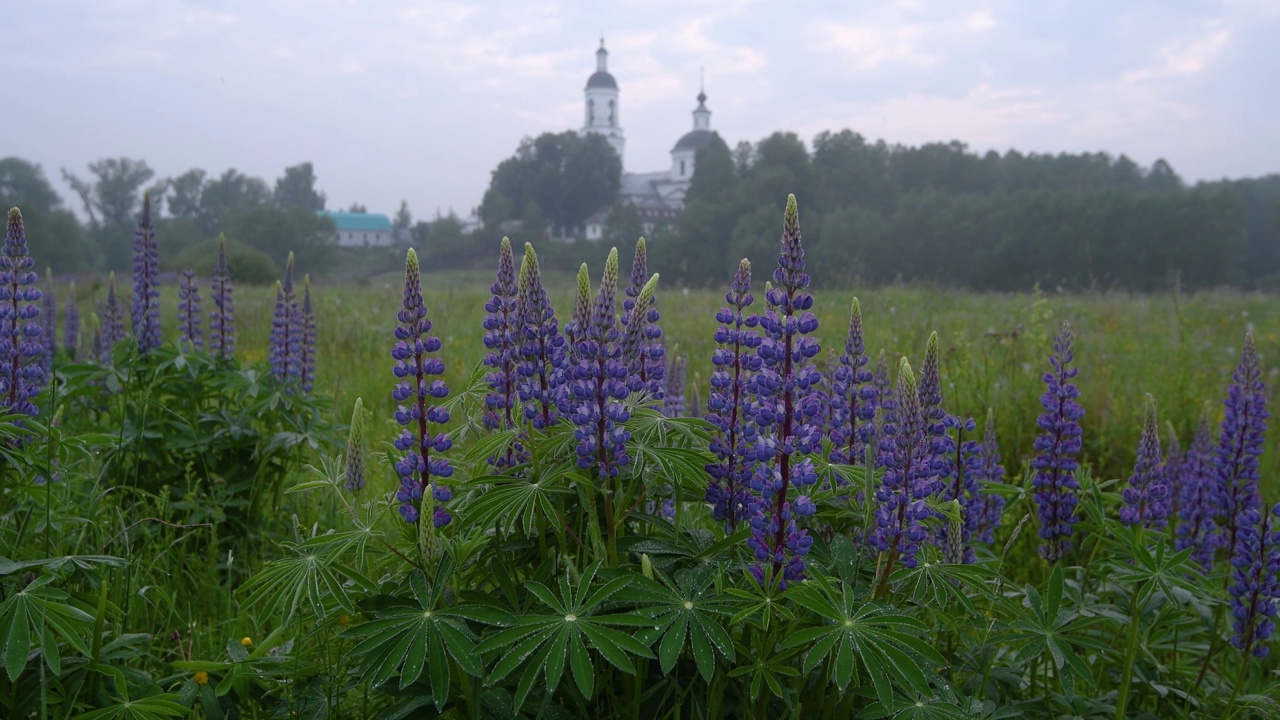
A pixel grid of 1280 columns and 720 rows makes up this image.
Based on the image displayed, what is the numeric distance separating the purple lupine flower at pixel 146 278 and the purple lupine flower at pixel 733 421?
353 centimetres

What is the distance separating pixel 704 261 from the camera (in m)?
40.2

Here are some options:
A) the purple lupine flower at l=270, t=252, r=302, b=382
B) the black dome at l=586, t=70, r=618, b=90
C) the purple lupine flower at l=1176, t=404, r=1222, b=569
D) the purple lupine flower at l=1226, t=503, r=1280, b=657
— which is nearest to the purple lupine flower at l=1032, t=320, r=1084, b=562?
the purple lupine flower at l=1226, t=503, r=1280, b=657

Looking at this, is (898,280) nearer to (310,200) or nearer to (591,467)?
(591,467)

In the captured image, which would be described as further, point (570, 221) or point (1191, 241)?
point (570, 221)

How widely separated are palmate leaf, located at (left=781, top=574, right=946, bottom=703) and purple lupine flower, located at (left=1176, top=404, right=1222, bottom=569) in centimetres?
223

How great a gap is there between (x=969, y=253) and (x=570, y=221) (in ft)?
123

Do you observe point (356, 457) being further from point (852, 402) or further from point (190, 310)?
point (190, 310)

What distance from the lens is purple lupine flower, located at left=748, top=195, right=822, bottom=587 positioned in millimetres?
1762

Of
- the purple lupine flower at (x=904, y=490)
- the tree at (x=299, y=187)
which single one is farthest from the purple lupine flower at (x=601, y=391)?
the tree at (x=299, y=187)

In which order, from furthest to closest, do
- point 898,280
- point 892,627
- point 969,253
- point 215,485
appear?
point 969,253
point 898,280
point 215,485
point 892,627

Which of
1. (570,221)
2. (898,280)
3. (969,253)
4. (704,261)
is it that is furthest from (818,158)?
(898,280)

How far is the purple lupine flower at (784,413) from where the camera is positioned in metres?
1.76

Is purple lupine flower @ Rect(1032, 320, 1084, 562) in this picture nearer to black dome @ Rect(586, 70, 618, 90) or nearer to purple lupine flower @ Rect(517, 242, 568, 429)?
purple lupine flower @ Rect(517, 242, 568, 429)

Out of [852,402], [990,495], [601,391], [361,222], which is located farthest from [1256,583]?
[361,222]
